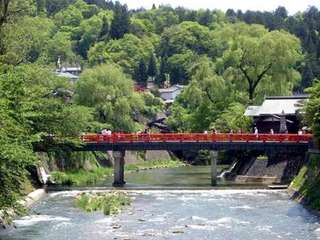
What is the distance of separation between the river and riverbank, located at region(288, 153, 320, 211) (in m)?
0.65

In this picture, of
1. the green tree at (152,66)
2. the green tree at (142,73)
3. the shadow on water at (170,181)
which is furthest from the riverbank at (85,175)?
the green tree at (152,66)

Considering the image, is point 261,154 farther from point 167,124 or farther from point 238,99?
point 167,124

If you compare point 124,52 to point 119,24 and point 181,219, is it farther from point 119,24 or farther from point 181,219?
point 181,219

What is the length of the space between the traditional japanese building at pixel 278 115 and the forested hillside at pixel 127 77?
4.67 ft

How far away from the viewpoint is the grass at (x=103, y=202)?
4162 cm

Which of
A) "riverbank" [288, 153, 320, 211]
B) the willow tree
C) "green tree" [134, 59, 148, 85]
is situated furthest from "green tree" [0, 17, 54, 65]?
"green tree" [134, 59, 148, 85]

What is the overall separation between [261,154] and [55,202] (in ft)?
75.7

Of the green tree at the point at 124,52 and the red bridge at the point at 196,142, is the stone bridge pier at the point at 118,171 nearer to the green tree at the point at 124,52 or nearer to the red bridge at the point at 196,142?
the red bridge at the point at 196,142

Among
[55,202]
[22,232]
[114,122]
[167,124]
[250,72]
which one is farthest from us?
[167,124]

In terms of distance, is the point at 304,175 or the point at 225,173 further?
the point at 225,173

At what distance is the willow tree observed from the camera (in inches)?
2931

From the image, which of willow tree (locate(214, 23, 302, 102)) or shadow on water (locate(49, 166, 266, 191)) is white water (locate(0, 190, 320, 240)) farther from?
willow tree (locate(214, 23, 302, 102))

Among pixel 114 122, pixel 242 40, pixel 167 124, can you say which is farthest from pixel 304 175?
pixel 167 124

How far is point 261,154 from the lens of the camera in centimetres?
6219
